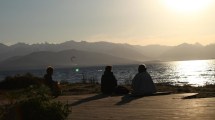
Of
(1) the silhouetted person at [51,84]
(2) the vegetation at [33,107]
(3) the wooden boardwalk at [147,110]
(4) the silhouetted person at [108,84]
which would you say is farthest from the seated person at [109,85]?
(2) the vegetation at [33,107]

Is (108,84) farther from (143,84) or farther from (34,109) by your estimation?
(34,109)

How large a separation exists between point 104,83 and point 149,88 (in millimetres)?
2301

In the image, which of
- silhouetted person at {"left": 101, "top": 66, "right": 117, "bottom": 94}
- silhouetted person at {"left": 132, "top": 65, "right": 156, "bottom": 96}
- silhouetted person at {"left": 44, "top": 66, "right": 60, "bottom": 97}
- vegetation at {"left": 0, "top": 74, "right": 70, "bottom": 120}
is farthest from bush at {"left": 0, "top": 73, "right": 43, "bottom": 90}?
vegetation at {"left": 0, "top": 74, "right": 70, "bottom": 120}

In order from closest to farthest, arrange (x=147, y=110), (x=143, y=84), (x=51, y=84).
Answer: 1. (x=147, y=110)
2. (x=143, y=84)
3. (x=51, y=84)

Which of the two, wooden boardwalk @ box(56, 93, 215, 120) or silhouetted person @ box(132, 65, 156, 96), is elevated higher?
silhouetted person @ box(132, 65, 156, 96)

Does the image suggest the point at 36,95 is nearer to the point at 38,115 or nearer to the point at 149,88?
the point at 38,115

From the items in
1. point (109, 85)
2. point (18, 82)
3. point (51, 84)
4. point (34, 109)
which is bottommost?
point (34, 109)

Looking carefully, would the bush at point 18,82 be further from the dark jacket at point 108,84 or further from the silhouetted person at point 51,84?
the dark jacket at point 108,84

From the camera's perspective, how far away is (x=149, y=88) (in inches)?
725

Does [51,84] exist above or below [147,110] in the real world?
above

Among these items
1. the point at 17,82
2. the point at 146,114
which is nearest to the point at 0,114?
the point at 146,114

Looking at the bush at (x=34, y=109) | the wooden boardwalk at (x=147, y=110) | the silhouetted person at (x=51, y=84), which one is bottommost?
the wooden boardwalk at (x=147, y=110)

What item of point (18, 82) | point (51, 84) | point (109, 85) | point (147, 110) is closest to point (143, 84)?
point (109, 85)

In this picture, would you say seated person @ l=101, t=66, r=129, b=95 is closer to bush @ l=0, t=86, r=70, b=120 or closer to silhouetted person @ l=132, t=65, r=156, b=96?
silhouetted person @ l=132, t=65, r=156, b=96
